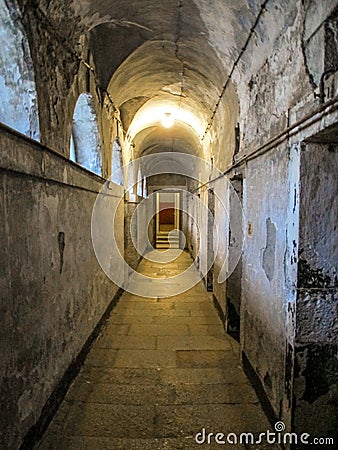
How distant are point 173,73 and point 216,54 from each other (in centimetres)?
139

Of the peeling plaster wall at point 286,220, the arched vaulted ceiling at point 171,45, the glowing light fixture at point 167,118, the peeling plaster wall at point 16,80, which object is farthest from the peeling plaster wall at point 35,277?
the glowing light fixture at point 167,118

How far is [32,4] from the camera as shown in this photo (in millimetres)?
2158

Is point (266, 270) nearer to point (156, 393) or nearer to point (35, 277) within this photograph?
point (156, 393)

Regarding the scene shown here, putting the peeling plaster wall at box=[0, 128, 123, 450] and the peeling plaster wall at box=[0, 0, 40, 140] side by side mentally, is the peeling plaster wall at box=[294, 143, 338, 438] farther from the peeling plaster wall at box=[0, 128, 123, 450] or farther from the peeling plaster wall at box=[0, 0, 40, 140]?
the peeling plaster wall at box=[0, 0, 40, 140]

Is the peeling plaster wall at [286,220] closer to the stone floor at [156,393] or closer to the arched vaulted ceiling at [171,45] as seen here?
the arched vaulted ceiling at [171,45]

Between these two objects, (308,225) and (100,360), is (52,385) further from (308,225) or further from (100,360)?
(308,225)

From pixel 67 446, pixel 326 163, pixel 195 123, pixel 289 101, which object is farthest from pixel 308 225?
pixel 195 123

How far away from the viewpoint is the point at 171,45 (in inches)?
160

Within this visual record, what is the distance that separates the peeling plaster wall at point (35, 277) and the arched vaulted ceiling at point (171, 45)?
111cm

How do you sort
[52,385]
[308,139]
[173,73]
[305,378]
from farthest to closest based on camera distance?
[173,73]
[52,385]
[305,378]
[308,139]

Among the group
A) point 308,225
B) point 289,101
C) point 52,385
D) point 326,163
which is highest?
point 289,101

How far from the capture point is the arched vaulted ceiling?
105 inches

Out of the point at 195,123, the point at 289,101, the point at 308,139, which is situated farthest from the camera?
the point at 195,123

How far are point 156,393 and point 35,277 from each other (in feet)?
5.03
